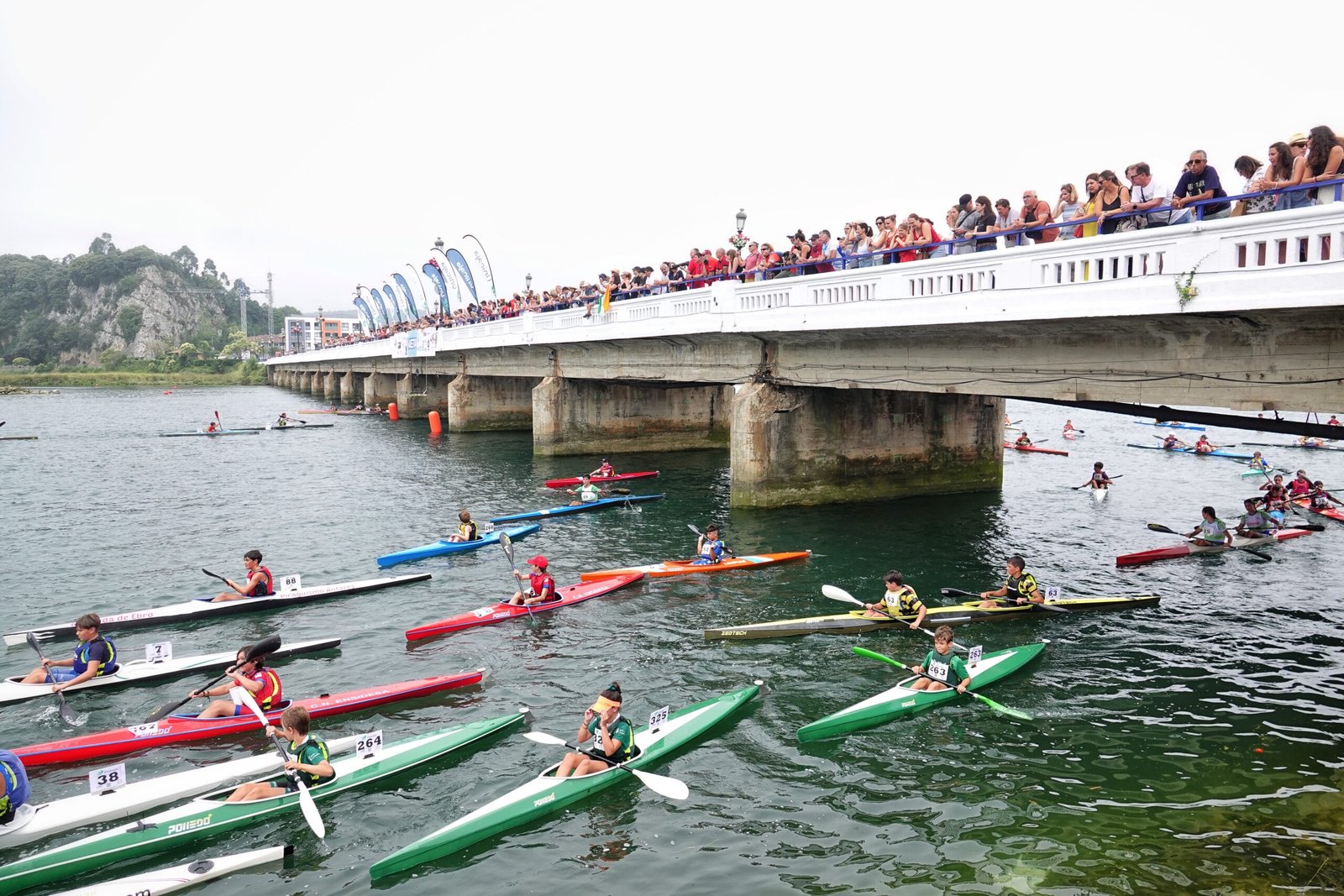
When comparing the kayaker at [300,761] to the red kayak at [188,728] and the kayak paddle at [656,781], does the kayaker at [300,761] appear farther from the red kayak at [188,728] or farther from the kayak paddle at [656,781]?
the kayak paddle at [656,781]

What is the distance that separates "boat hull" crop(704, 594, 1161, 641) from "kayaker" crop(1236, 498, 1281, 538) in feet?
23.3

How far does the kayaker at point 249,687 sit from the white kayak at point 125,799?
40.0 inches

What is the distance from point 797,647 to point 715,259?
14.3 m

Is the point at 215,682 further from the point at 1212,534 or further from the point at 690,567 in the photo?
the point at 1212,534

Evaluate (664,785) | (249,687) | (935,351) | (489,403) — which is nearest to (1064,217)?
(935,351)

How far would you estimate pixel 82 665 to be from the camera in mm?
12562

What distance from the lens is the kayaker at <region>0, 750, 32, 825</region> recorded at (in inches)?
340

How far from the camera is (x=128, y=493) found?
30625mm

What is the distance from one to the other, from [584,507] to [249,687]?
1568 centimetres

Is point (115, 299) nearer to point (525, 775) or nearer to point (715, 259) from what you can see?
point (715, 259)

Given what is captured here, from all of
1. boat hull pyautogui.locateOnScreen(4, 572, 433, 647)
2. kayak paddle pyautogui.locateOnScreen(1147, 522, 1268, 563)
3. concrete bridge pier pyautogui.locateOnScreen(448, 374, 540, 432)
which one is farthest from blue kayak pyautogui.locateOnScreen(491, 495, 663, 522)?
concrete bridge pier pyautogui.locateOnScreen(448, 374, 540, 432)

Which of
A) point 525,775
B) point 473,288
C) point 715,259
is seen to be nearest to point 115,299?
point 473,288

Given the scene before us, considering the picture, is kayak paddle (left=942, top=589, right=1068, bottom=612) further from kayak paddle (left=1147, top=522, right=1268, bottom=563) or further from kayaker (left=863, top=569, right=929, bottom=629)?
kayak paddle (left=1147, top=522, right=1268, bottom=563)

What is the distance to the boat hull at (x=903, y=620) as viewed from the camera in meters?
14.6
